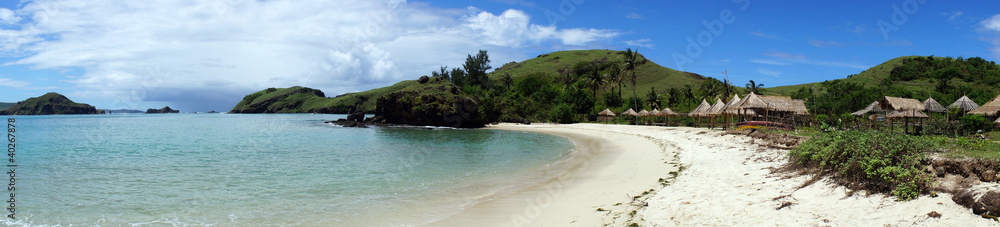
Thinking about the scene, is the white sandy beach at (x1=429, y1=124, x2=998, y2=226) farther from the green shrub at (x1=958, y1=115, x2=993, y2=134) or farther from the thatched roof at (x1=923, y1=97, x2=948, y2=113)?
the thatched roof at (x1=923, y1=97, x2=948, y2=113)

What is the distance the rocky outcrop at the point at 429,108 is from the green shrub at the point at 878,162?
2071 inches

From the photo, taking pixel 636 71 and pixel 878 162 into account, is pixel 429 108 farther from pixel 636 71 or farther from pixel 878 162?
pixel 636 71

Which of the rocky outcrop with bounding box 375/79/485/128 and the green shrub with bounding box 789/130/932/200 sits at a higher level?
the rocky outcrop with bounding box 375/79/485/128

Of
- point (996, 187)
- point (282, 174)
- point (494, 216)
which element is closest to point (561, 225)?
point (494, 216)

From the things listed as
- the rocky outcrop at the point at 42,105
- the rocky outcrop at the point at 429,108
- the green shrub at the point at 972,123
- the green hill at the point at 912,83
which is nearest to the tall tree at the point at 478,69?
the rocky outcrop at the point at 429,108

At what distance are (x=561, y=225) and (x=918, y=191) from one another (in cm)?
488

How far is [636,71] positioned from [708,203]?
4603 inches

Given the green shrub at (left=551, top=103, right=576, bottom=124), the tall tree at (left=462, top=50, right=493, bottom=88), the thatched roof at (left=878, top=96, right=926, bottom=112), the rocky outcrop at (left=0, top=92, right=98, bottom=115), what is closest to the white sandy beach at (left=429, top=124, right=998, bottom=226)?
the thatched roof at (left=878, top=96, right=926, bottom=112)

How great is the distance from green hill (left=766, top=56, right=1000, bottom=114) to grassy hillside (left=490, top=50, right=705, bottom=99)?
25.3 metres

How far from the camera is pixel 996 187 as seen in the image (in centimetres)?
547

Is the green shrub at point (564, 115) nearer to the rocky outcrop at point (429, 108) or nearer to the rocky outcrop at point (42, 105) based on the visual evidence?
the rocky outcrop at point (429, 108)

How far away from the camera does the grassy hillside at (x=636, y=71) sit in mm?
105688

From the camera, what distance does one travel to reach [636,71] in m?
119

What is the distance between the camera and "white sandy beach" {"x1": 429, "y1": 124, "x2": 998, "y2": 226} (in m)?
5.57
